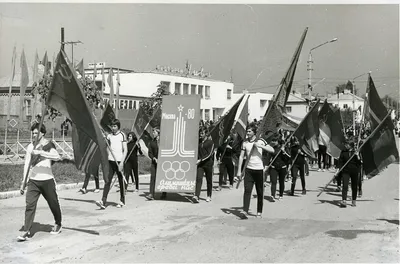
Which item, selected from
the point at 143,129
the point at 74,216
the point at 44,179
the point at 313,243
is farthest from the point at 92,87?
the point at 313,243

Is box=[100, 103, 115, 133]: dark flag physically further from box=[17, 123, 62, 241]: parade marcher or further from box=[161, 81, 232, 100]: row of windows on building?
box=[161, 81, 232, 100]: row of windows on building

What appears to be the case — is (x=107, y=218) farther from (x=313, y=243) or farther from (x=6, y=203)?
(x=313, y=243)

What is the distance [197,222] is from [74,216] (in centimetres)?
226

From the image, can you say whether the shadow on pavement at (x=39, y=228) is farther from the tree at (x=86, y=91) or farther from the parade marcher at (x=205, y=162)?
the tree at (x=86, y=91)

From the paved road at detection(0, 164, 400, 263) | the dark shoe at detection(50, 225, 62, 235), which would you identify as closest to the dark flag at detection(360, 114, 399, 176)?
the paved road at detection(0, 164, 400, 263)

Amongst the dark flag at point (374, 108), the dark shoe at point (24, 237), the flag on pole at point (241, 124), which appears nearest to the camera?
the dark shoe at point (24, 237)

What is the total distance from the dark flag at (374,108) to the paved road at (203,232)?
1.91m

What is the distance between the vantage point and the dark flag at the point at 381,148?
37.8 feet

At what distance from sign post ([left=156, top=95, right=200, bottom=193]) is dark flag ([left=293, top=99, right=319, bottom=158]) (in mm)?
2888

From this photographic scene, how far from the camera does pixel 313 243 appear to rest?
7.55m

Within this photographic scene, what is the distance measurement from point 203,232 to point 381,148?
211 inches

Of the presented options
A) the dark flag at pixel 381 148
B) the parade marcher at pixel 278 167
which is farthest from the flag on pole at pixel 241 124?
the dark flag at pixel 381 148

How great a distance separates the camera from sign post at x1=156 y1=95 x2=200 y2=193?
1177 centimetres

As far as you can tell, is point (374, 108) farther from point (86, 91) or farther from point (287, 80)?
point (86, 91)
